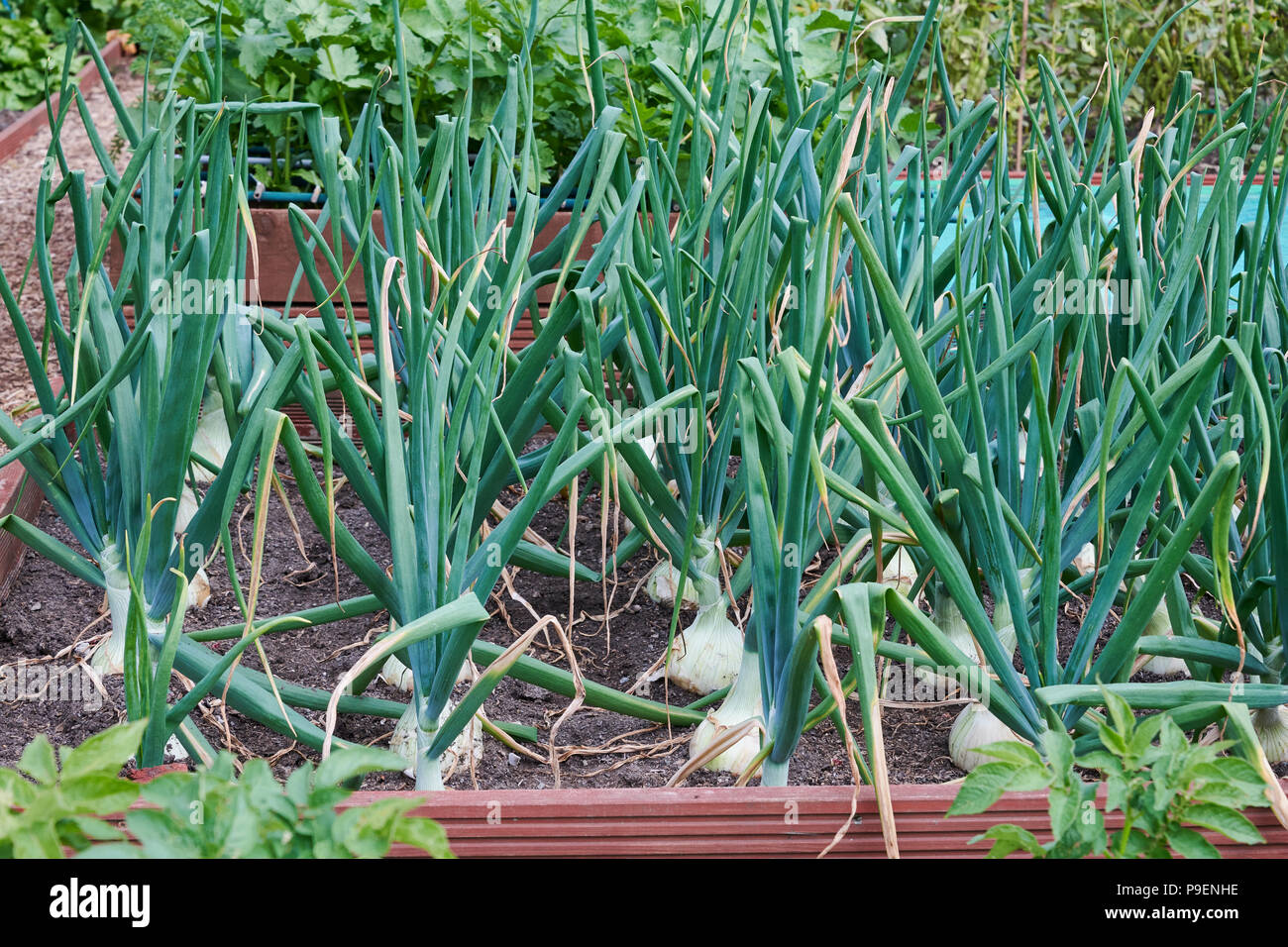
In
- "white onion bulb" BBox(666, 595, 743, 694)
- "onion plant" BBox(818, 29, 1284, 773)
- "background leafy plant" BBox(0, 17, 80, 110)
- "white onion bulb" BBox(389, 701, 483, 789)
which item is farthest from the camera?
"background leafy plant" BBox(0, 17, 80, 110)

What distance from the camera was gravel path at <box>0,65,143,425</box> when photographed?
251 centimetres

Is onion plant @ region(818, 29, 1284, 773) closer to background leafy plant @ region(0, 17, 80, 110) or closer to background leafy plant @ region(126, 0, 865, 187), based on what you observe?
background leafy plant @ region(126, 0, 865, 187)

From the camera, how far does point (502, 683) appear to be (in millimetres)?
1416

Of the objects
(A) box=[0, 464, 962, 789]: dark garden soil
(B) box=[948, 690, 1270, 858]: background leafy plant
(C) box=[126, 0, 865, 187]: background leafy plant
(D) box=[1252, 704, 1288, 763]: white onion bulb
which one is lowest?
(A) box=[0, 464, 962, 789]: dark garden soil

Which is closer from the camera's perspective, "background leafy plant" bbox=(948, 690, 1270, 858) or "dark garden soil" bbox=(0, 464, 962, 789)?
"background leafy plant" bbox=(948, 690, 1270, 858)

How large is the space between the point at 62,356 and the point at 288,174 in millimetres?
1297

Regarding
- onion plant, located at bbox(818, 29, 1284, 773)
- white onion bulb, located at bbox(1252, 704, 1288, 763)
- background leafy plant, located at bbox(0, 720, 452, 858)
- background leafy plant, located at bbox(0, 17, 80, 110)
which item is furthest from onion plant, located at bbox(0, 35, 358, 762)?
background leafy plant, located at bbox(0, 17, 80, 110)

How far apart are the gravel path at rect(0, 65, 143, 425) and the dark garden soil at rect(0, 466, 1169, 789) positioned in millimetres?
342

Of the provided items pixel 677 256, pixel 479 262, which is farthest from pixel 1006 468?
pixel 479 262

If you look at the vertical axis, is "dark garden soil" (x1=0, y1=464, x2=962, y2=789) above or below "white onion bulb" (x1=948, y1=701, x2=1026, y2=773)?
below

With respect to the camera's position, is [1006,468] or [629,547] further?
A: [629,547]

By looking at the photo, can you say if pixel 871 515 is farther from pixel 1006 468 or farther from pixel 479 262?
pixel 479 262

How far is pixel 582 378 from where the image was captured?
51.9 inches

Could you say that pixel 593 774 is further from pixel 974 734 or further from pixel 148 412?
pixel 148 412
